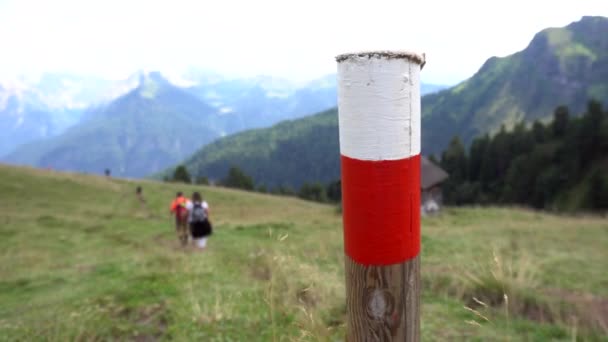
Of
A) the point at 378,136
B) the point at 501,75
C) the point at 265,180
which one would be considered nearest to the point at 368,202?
the point at 378,136

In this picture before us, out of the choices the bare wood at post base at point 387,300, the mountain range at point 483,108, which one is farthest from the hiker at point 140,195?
the mountain range at point 483,108

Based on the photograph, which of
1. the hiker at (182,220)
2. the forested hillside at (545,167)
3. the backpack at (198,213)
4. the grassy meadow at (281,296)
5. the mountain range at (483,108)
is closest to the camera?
the grassy meadow at (281,296)

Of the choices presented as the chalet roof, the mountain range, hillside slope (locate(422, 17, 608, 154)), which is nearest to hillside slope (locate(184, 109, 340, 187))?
the mountain range

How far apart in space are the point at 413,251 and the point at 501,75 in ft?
668

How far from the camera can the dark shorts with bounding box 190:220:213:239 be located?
1107cm

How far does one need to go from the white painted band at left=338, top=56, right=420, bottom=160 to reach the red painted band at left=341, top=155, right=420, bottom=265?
5 centimetres

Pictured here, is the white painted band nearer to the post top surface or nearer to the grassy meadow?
the post top surface

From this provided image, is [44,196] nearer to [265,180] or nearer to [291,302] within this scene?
[291,302]

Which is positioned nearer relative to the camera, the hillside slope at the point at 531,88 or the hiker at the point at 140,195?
the hiker at the point at 140,195

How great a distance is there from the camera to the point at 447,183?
68.0 metres

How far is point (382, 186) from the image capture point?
153 centimetres

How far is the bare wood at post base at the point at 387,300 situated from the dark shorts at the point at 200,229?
9896 millimetres

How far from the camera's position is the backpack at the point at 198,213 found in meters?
11.0

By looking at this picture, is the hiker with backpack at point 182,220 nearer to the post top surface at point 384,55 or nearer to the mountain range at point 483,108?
the post top surface at point 384,55
